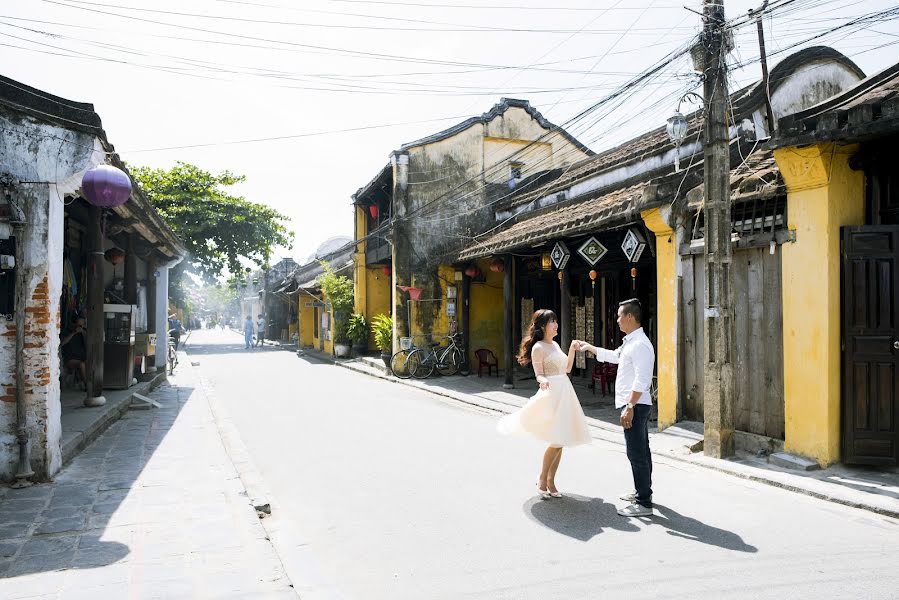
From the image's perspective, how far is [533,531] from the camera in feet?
15.2

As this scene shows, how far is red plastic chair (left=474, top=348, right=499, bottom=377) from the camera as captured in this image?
1559cm

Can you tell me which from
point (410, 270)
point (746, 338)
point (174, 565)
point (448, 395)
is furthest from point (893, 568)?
point (410, 270)

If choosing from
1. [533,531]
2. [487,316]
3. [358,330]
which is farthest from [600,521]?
[358,330]

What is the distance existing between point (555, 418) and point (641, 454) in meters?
0.76

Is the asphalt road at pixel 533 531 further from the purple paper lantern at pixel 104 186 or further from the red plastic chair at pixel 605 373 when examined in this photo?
the red plastic chair at pixel 605 373

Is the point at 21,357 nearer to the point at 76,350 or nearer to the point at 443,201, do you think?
the point at 76,350

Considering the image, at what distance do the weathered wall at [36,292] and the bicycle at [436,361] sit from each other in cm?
1065

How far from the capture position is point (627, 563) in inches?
159

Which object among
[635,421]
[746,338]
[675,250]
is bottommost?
[635,421]

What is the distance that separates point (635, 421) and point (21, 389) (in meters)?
5.60

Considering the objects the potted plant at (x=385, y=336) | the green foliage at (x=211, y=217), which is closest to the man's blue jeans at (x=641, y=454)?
the potted plant at (x=385, y=336)

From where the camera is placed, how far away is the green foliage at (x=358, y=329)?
854 inches

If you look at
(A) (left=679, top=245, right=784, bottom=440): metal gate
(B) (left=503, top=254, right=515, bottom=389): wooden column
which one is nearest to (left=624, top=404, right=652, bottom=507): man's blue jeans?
(A) (left=679, top=245, right=784, bottom=440): metal gate

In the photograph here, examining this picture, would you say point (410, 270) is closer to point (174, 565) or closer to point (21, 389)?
point (21, 389)
